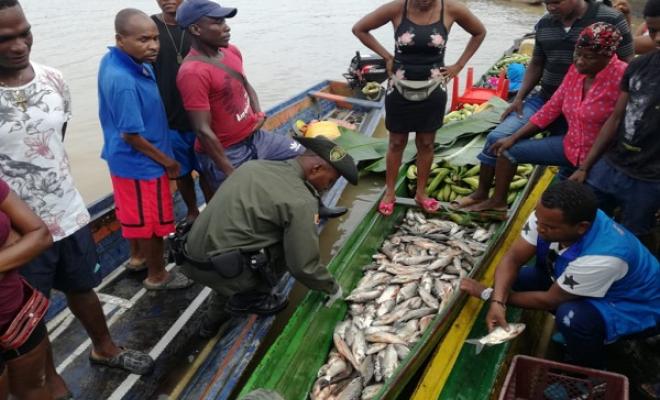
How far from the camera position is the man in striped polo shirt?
148 inches

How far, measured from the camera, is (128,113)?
11.0ft

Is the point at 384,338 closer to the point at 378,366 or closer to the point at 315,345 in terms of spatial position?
the point at 378,366

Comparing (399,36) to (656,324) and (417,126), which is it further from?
(656,324)

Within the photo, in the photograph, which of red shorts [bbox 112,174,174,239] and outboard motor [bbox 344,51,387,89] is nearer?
red shorts [bbox 112,174,174,239]

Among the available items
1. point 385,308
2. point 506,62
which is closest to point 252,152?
point 385,308

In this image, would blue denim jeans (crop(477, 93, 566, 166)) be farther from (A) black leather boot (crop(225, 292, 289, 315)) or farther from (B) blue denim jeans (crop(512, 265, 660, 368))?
(A) black leather boot (crop(225, 292, 289, 315))

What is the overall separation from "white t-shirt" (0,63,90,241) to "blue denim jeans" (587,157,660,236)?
11.1ft

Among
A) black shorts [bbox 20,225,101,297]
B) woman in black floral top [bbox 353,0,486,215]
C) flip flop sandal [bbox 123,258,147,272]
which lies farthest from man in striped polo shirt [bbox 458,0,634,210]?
black shorts [bbox 20,225,101,297]

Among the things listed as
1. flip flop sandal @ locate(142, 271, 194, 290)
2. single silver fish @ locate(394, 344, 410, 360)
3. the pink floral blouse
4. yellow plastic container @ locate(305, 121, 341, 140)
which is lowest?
yellow plastic container @ locate(305, 121, 341, 140)

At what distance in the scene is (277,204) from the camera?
9.84 feet

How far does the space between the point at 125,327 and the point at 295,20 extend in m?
22.2

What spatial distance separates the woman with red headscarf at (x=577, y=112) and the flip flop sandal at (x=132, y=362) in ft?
10.7

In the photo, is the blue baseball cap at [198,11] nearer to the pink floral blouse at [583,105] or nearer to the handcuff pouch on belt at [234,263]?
the handcuff pouch on belt at [234,263]

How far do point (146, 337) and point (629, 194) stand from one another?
361 cm
